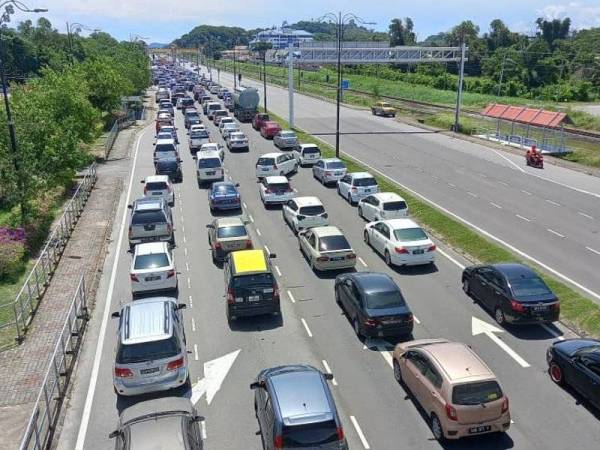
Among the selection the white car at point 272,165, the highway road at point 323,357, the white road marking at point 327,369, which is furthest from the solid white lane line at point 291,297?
the white car at point 272,165

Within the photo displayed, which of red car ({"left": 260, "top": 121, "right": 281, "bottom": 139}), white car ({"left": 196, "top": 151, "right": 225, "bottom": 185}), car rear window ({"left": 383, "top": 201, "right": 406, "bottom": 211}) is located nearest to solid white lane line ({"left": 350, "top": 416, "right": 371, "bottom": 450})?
car rear window ({"left": 383, "top": 201, "right": 406, "bottom": 211})

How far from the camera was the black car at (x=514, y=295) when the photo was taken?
17.1 metres

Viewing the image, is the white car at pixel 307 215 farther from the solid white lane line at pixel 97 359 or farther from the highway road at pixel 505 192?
the solid white lane line at pixel 97 359

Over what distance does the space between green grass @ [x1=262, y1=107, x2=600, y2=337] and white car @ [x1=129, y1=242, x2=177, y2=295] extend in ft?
34.0

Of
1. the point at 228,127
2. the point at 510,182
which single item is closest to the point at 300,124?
the point at 228,127

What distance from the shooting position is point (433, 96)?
104m

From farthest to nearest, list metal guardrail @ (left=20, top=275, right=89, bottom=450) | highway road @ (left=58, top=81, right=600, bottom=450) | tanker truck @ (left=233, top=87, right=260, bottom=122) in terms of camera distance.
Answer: tanker truck @ (left=233, top=87, right=260, bottom=122), highway road @ (left=58, top=81, right=600, bottom=450), metal guardrail @ (left=20, top=275, right=89, bottom=450)

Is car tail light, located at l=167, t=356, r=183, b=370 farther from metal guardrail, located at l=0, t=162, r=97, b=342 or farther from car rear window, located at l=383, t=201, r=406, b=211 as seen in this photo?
car rear window, located at l=383, t=201, r=406, b=211

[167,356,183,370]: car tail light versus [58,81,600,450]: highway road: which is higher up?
[167,356,183,370]: car tail light

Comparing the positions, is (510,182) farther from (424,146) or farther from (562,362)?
(562,362)

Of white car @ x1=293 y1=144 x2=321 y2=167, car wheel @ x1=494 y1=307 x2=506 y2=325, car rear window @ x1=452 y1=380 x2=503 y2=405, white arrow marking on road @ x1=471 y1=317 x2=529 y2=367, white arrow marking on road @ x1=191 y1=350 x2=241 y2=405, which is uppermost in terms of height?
car rear window @ x1=452 y1=380 x2=503 y2=405

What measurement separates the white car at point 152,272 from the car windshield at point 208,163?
15723mm

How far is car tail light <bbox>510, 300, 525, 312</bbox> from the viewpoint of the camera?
1705 cm

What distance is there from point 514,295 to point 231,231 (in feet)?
35.5
